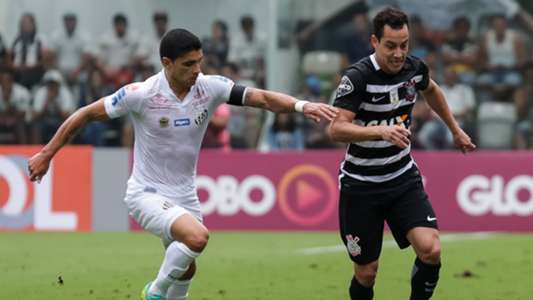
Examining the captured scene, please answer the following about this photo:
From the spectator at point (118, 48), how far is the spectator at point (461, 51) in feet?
18.0

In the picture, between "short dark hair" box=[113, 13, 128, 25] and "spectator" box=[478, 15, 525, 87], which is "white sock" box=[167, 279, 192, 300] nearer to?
"short dark hair" box=[113, 13, 128, 25]

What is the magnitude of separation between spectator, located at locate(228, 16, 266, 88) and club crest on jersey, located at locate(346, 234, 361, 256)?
12.0 m

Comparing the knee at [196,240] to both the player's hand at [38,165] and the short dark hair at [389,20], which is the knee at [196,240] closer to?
the player's hand at [38,165]

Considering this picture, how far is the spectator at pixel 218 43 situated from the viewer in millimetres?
21125

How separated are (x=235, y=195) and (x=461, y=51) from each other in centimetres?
547

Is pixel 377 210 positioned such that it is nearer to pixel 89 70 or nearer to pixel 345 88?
pixel 345 88

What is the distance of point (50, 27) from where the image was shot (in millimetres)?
21219

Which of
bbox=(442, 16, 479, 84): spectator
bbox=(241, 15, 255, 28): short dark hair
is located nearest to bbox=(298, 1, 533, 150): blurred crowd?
bbox=(442, 16, 479, 84): spectator

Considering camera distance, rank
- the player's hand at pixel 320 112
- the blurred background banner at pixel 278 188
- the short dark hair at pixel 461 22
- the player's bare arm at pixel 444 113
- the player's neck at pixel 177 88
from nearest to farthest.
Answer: the player's hand at pixel 320 112 → the player's neck at pixel 177 88 → the player's bare arm at pixel 444 113 → the blurred background banner at pixel 278 188 → the short dark hair at pixel 461 22

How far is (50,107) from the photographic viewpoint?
816 inches

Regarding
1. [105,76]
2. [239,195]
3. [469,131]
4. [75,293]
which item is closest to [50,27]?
[105,76]

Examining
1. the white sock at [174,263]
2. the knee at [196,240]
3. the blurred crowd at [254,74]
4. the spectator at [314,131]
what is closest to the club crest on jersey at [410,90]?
the knee at [196,240]

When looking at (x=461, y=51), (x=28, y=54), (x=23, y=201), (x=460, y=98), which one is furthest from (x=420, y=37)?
(x=23, y=201)

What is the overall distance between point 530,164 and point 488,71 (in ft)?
10.6
